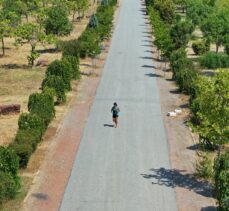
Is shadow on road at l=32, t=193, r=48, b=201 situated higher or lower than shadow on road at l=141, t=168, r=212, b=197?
higher

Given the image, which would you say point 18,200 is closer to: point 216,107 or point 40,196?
point 40,196

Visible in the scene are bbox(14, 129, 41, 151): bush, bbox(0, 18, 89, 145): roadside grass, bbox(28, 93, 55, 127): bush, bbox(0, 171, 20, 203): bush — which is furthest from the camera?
bbox(0, 18, 89, 145): roadside grass

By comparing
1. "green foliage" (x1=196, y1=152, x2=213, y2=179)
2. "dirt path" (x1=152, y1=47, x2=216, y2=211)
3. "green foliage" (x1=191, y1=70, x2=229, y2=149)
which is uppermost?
"green foliage" (x1=191, y1=70, x2=229, y2=149)

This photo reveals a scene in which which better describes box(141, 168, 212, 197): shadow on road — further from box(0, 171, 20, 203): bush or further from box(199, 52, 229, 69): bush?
box(199, 52, 229, 69): bush

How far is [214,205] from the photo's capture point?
22.1 meters

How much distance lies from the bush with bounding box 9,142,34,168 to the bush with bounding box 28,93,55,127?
469 centimetres

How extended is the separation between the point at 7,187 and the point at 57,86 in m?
15.3

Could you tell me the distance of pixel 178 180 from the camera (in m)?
24.5

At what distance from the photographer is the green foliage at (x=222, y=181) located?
770 inches

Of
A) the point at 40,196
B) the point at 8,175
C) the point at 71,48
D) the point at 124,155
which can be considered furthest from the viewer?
the point at 71,48

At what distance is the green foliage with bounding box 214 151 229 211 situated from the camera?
64.1ft

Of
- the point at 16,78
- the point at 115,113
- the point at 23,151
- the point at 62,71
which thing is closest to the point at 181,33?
the point at 16,78

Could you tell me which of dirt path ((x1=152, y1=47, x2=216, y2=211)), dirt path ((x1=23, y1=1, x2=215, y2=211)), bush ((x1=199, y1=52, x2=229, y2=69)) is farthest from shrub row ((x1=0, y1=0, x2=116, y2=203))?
bush ((x1=199, y1=52, x2=229, y2=69))

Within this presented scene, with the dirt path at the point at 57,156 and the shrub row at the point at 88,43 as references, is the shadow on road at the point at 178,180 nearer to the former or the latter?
the dirt path at the point at 57,156
